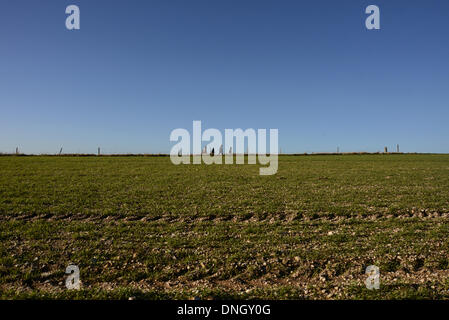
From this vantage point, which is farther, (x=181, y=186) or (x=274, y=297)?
(x=181, y=186)

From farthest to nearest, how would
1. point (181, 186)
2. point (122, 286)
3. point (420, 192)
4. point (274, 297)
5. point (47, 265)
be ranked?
point (181, 186), point (420, 192), point (47, 265), point (122, 286), point (274, 297)

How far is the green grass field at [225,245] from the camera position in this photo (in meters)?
7.73

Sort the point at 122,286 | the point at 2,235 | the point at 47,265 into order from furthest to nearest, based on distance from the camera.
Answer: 1. the point at 2,235
2. the point at 47,265
3. the point at 122,286

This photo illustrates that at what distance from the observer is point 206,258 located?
31.5ft

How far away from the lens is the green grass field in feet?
25.4

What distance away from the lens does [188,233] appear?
40.7ft

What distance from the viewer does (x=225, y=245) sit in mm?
10812

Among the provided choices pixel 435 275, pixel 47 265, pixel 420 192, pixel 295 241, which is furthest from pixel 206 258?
pixel 420 192

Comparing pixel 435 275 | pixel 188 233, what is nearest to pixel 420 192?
pixel 435 275
